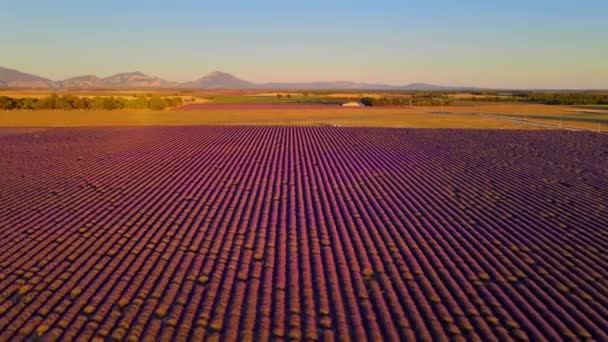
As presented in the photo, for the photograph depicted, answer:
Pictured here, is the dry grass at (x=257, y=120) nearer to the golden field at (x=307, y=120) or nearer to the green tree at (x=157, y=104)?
the golden field at (x=307, y=120)


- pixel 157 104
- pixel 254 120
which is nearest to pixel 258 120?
pixel 254 120

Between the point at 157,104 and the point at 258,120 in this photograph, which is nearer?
the point at 258,120

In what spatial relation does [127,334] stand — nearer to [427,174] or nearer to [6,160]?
[427,174]

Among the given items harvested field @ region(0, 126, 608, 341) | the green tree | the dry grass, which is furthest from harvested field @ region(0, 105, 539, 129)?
harvested field @ region(0, 126, 608, 341)

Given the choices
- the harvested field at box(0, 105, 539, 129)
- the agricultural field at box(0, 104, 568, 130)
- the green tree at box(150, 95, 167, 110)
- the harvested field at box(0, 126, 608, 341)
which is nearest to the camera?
the harvested field at box(0, 126, 608, 341)

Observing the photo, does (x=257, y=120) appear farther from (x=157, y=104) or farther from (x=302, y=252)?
(x=302, y=252)

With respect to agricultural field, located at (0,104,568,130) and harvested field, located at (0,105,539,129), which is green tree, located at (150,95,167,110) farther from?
harvested field, located at (0,105,539,129)

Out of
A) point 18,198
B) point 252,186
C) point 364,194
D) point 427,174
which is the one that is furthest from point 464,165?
point 18,198

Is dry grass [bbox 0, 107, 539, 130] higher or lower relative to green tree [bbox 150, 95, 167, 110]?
lower

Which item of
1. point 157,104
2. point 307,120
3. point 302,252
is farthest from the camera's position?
point 157,104
